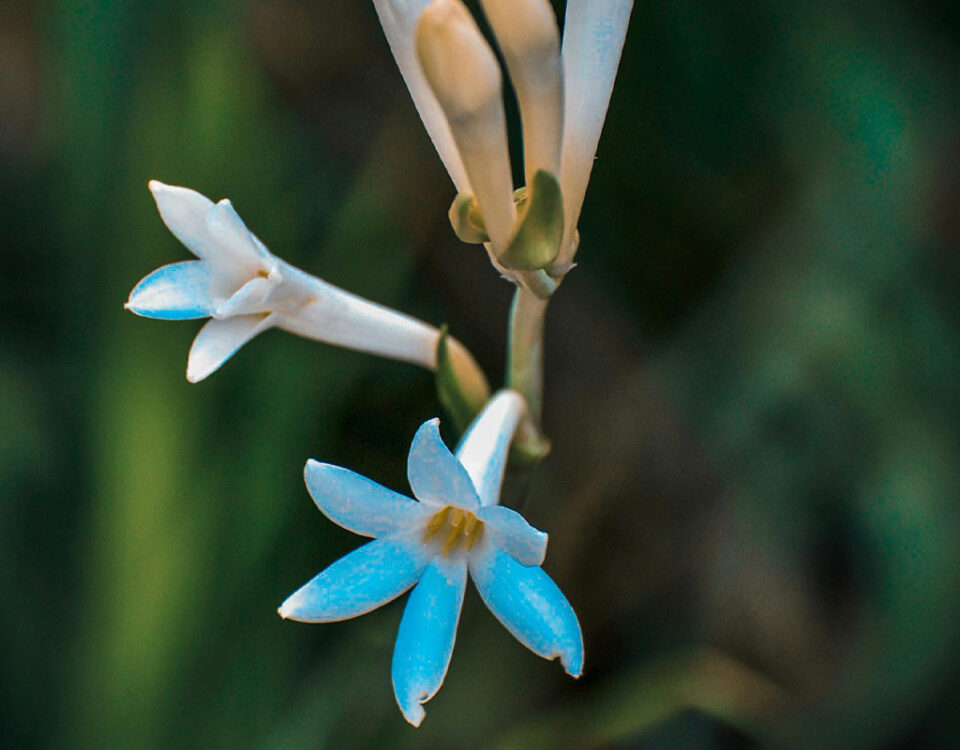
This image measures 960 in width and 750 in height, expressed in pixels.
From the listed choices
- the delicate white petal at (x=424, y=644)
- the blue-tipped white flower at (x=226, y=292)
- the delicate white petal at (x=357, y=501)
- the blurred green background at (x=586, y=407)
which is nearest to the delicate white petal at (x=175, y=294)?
the blue-tipped white flower at (x=226, y=292)

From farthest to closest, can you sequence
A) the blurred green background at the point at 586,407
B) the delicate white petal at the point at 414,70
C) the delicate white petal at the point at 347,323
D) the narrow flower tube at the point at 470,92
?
the blurred green background at the point at 586,407 < the delicate white petal at the point at 347,323 < the delicate white petal at the point at 414,70 < the narrow flower tube at the point at 470,92

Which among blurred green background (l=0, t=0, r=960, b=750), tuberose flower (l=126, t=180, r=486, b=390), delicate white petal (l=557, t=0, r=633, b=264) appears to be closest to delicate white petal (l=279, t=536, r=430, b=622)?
tuberose flower (l=126, t=180, r=486, b=390)

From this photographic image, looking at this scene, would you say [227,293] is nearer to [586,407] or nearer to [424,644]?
[424,644]

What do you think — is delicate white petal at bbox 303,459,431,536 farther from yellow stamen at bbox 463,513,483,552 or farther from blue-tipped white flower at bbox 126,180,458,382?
blue-tipped white flower at bbox 126,180,458,382

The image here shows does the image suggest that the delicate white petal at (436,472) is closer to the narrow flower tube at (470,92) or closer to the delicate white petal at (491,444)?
the delicate white petal at (491,444)

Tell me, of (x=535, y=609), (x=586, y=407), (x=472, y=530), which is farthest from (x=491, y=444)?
(x=586, y=407)

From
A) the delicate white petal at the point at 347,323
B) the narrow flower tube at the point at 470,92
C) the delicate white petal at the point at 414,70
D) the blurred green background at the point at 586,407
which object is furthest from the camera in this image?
the blurred green background at the point at 586,407
